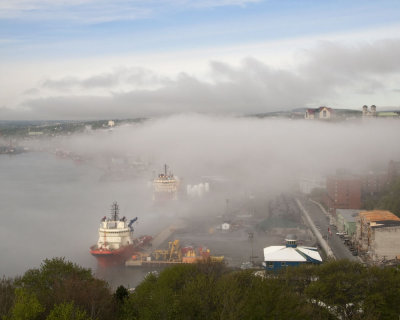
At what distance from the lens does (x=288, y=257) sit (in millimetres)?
11617

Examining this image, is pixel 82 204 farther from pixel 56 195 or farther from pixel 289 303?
pixel 289 303

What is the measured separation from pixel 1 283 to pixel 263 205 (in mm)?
18137

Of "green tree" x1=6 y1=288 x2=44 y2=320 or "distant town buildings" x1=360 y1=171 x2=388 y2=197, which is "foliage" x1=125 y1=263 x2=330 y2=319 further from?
"distant town buildings" x1=360 y1=171 x2=388 y2=197

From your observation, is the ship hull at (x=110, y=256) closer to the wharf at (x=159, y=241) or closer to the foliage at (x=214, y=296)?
the wharf at (x=159, y=241)

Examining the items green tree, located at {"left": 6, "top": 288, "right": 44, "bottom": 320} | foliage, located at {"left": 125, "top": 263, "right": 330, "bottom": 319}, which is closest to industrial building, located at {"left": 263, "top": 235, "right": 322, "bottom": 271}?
foliage, located at {"left": 125, "top": 263, "right": 330, "bottom": 319}

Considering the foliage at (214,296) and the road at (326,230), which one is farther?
the road at (326,230)

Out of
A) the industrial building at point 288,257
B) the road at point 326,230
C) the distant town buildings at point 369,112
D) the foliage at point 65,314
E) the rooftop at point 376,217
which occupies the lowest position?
the road at point 326,230

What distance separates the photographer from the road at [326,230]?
44.1 ft

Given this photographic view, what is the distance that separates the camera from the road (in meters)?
13.4

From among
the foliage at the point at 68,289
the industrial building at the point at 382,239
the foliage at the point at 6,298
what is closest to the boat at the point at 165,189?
the industrial building at the point at 382,239

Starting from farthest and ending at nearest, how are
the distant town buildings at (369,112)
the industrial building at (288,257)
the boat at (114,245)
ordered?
the distant town buildings at (369,112) < the boat at (114,245) < the industrial building at (288,257)

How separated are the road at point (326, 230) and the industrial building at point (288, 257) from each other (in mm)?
1404

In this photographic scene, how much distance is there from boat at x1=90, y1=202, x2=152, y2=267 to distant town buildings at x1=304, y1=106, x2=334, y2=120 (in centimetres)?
3180

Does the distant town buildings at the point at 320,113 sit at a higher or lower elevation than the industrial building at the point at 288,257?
higher
